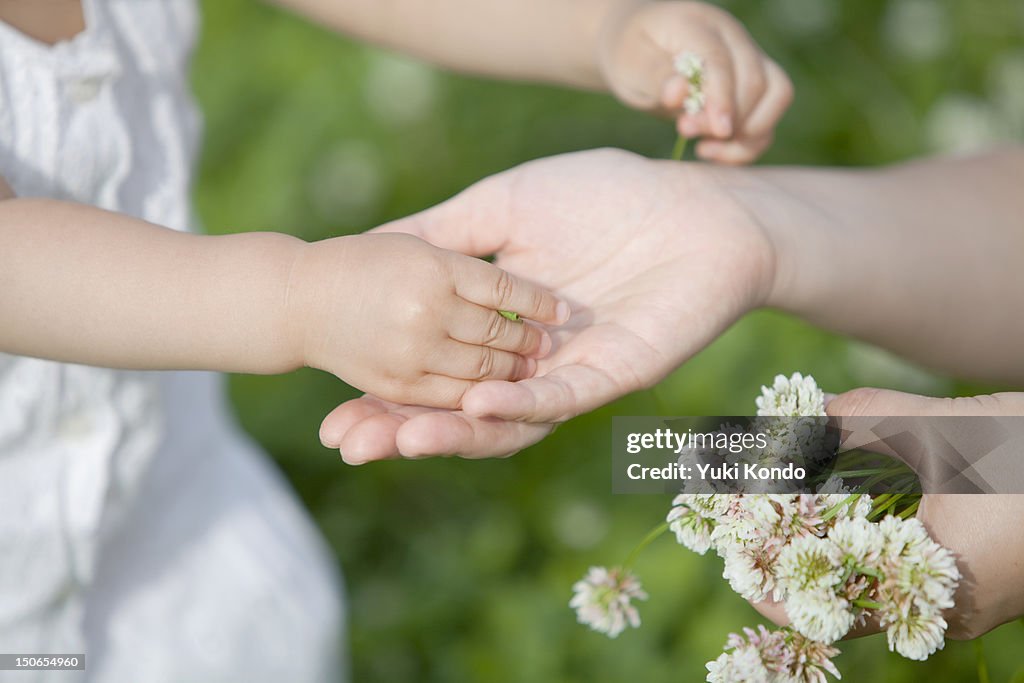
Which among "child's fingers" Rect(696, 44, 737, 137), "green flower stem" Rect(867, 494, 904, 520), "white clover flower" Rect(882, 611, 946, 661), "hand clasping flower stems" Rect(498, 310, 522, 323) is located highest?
"child's fingers" Rect(696, 44, 737, 137)

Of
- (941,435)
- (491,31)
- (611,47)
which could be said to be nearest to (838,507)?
(941,435)

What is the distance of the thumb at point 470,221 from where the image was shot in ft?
2.64

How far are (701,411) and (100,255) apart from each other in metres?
1.00

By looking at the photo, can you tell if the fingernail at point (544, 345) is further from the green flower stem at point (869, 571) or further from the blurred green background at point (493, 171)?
the blurred green background at point (493, 171)

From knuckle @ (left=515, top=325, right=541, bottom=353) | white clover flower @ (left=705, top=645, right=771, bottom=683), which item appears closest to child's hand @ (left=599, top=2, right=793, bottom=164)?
knuckle @ (left=515, top=325, right=541, bottom=353)

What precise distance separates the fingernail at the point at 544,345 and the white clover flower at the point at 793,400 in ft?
0.59

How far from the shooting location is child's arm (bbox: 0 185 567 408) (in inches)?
24.8

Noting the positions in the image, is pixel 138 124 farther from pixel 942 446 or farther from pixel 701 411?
pixel 701 411

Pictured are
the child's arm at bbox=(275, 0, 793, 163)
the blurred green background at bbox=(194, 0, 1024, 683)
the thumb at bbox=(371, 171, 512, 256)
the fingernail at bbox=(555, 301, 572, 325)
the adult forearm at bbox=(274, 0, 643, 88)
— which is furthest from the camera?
the blurred green background at bbox=(194, 0, 1024, 683)

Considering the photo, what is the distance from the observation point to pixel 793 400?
0.57 meters

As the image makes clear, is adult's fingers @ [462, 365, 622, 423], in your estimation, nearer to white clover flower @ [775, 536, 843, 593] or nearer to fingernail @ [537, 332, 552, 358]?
fingernail @ [537, 332, 552, 358]

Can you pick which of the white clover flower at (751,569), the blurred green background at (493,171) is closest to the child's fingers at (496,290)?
the white clover flower at (751,569)

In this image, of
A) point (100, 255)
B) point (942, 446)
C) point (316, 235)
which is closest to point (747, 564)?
point (942, 446)

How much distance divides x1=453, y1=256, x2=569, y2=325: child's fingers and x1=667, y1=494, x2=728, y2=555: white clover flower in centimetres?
18
